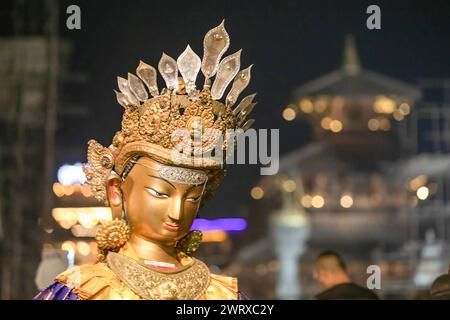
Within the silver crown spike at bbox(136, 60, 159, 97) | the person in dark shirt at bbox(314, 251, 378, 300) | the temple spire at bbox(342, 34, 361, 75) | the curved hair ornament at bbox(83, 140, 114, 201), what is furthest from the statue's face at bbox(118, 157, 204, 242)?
the temple spire at bbox(342, 34, 361, 75)

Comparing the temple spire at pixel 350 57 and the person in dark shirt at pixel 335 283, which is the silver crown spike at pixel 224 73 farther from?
the temple spire at pixel 350 57

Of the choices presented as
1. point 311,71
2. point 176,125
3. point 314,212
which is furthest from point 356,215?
point 176,125

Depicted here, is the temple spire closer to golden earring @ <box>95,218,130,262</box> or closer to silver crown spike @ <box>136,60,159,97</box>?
silver crown spike @ <box>136,60,159,97</box>

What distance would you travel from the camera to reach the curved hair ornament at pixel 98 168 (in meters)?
3.42

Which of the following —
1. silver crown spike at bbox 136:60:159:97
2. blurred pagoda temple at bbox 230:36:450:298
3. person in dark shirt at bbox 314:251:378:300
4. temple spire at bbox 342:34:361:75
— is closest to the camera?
silver crown spike at bbox 136:60:159:97

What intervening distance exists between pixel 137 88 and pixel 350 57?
1.94m

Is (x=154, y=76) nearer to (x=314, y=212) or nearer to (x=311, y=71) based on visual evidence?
(x=311, y=71)

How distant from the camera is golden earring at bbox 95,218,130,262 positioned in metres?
3.32

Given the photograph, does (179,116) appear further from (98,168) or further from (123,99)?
(98,168)

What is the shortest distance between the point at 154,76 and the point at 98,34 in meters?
1.24

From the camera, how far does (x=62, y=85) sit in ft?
16.5

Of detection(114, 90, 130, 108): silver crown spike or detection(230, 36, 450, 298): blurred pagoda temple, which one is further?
detection(230, 36, 450, 298): blurred pagoda temple

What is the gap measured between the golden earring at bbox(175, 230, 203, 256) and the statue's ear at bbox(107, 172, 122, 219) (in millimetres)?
221

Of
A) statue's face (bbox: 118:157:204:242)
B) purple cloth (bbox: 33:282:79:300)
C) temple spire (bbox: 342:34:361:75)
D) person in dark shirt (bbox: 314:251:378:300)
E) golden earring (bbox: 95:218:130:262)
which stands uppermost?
temple spire (bbox: 342:34:361:75)
